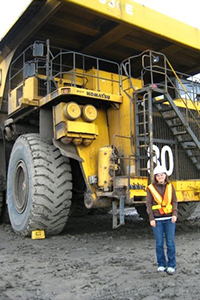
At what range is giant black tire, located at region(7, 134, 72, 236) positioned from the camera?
5.48 meters

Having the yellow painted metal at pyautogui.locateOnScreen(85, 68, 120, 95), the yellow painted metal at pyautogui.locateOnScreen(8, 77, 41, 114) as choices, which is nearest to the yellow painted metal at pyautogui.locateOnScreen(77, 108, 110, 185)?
the yellow painted metal at pyautogui.locateOnScreen(85, 68, 120, 95)

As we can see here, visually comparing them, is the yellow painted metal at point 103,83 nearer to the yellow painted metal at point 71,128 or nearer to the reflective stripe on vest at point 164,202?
the yellow painted metal at point 71,128

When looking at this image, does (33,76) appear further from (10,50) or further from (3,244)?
(3,244)

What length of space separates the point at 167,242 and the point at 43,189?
2.44 meters

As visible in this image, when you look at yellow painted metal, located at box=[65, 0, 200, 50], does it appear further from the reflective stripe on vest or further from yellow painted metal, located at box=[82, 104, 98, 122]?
the reflective stripe on vest

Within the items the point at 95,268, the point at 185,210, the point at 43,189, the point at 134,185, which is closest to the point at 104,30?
the point at 134,185

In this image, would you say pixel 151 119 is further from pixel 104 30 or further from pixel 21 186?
pixel 21 186

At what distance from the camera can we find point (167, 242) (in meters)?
3.68

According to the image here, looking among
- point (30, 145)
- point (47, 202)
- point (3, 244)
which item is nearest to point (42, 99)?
point (30, 145)

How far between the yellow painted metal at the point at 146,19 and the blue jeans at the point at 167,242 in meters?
3.79

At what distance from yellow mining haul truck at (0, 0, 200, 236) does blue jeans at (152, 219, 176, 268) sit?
125 centimetres

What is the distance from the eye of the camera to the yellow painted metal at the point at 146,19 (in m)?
5.80

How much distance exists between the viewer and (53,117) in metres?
5.81

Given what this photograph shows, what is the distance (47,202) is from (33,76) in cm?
244
